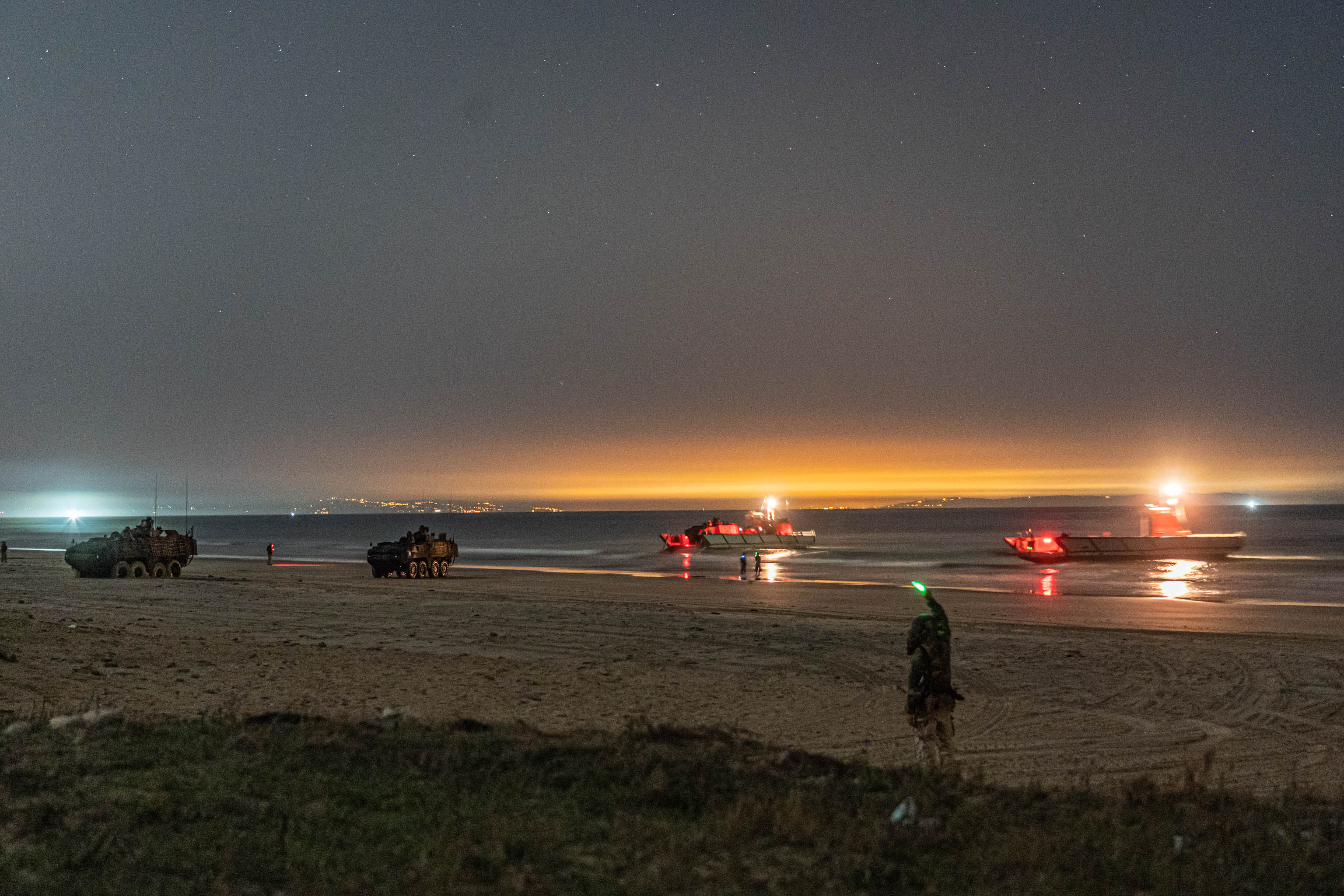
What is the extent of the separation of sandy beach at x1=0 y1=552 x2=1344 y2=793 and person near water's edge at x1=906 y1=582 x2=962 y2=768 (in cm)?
100

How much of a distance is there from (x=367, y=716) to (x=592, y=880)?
707 centimetres

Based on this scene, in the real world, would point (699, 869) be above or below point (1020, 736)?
above

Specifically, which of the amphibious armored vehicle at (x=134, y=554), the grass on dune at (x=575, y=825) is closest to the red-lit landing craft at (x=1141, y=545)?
the amphibious armored vehicle at (x=134, y=554)

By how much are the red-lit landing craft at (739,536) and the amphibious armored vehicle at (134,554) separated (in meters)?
43.0

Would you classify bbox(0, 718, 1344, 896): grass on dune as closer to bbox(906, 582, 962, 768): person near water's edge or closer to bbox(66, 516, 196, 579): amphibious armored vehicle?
bbox(906, 582, 962, 768): person near water's edge

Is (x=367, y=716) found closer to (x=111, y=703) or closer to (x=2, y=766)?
(x=111, y=703)

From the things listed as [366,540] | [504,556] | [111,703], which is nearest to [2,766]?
[111,703]

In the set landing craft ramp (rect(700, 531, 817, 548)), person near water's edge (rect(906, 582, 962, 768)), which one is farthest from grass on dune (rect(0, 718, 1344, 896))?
landing craft ramp (rect(700, 531, 817, 548))

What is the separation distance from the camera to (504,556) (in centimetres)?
6831

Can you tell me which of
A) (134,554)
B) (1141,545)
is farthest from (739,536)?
(134,554)

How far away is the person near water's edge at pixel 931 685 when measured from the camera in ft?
31.3

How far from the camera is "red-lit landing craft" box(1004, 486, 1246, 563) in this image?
61562 mm

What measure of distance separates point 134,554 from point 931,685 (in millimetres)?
35703

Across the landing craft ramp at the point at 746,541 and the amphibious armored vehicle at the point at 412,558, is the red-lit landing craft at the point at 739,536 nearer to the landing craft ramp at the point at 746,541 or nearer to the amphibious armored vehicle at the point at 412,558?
the landing craft ramp at the point at 746,541
